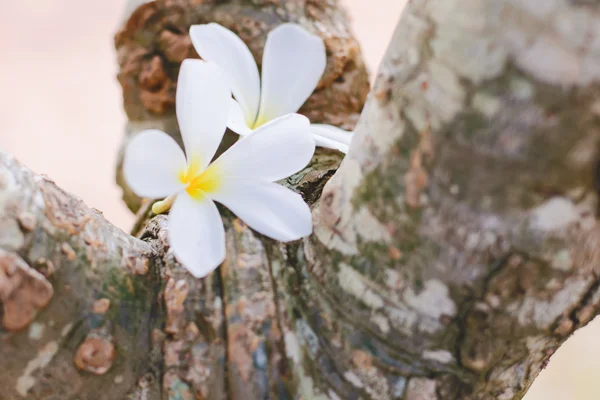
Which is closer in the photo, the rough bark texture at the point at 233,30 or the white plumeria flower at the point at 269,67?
the white plumeria flower at the point at 269,67

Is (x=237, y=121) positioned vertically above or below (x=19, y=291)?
above

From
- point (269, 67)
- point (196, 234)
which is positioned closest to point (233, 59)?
point (269, 67)

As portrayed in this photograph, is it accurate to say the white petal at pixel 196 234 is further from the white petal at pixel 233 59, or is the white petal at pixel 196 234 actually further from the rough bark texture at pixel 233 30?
the rough bark texture at pixel 233 30

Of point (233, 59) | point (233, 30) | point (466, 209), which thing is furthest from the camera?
point (233, 30)

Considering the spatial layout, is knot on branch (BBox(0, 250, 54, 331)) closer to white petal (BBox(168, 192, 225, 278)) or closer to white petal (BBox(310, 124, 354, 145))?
white petal (BBox(168, 192, 225, 278))

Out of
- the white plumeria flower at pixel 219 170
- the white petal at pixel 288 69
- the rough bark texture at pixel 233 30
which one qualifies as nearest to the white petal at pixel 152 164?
the white plumeria flower at pixel 219 170

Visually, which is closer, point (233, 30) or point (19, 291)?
point (19, 291)

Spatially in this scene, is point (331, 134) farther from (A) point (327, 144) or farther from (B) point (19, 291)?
(B) point (19, 291)

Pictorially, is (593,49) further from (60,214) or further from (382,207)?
(60,214)
